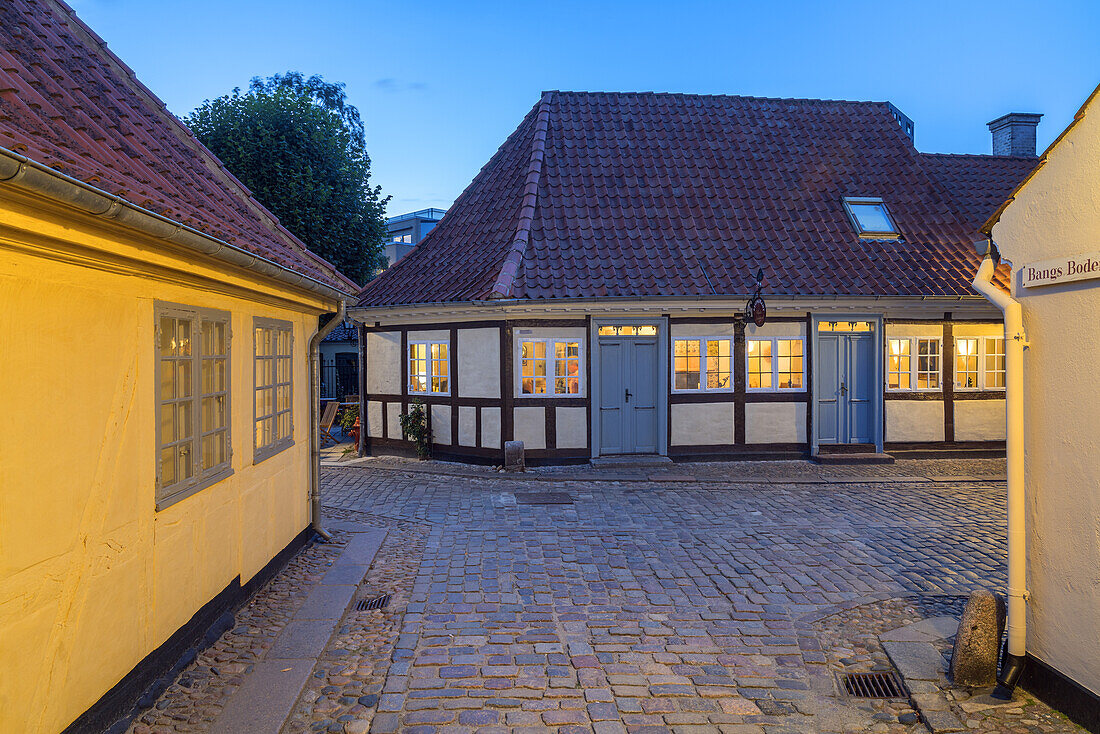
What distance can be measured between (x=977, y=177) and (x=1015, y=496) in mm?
14813

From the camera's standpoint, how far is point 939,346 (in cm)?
1342

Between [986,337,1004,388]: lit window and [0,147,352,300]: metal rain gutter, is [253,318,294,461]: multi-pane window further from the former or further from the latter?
[986,337,1004,388]: lit window

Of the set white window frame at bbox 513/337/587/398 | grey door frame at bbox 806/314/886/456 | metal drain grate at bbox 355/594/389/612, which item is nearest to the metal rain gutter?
metal drain grate at bbox 355/594/389/612

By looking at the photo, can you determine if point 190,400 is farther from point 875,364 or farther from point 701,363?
point 875,364

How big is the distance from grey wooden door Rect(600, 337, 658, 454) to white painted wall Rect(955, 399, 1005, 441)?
5874 mm

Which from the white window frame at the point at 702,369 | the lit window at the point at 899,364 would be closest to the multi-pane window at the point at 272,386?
the white window frame at the point at 702,369

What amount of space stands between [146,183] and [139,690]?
296cm

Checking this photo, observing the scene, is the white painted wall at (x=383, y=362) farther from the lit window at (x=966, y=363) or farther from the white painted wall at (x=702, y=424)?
the lit window at (x=966, y=363)

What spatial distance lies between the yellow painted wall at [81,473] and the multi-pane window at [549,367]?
24.7 ft

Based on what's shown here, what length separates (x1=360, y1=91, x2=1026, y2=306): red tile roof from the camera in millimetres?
12547

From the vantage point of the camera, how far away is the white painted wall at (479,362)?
12.3m

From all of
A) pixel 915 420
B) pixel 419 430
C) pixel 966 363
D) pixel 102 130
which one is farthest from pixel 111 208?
pixel 966 363

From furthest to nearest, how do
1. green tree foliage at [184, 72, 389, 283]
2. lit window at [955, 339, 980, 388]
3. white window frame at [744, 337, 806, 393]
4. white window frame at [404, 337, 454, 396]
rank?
green tree foliage at [184, 72, 389, 283], lit window at [955, 339, 980, 388], white window frame at [404, 337, 454, 396], white window frame at [744, 337, 806, 393]

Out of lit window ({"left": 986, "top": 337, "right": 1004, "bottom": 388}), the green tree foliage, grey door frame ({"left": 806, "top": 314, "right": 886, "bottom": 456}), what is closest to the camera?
grey door frame ({"left": 806, "top": 314, "right": 886, "bottom": 456})
